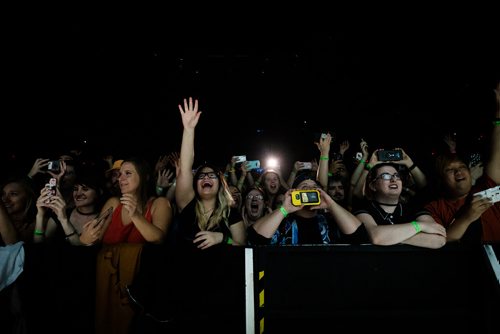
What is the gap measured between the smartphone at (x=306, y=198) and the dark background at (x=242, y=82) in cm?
379

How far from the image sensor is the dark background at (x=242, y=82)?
502 cm

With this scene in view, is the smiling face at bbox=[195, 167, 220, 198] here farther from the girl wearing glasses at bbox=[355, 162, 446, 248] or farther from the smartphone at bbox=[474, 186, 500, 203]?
the smartphone at bbox=[474, 186, 500, 203]

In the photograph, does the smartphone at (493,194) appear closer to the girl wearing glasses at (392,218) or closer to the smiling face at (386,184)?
the girl wearing glasses at (392,218)

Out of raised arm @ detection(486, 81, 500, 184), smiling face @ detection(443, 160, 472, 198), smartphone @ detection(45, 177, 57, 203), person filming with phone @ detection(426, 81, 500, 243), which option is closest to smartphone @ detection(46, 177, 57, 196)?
smartphone @ detection(45, 177, 57, 203)

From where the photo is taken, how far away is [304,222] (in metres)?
2.84

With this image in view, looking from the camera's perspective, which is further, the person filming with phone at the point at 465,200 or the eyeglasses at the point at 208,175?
the eyeglasses at the point at 208,175

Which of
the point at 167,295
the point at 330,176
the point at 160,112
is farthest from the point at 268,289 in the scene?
the point at 160,112

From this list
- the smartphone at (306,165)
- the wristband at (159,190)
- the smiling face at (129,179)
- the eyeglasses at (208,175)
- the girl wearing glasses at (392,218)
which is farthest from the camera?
the smartphone at (306,165)

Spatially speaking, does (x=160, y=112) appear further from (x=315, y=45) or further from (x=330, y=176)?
(x=330, y=176)

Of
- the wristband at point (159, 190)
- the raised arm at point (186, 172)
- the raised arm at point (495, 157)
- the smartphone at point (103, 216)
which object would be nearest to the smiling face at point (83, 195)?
the smartphone at point (103, 216)

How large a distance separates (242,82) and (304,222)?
492cm

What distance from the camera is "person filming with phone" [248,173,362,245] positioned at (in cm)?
246

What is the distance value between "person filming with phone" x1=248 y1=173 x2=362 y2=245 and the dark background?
377 cm

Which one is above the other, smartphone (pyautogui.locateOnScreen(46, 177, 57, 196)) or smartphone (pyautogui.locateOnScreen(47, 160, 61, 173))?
smartphone (pyautogui.locateOnScreen(47, 160, 61, 173))
